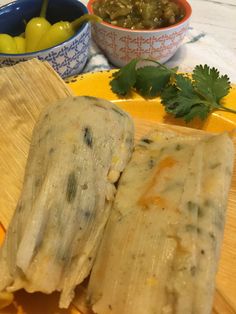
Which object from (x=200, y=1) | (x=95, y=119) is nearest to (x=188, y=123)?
(x=95, y=119)

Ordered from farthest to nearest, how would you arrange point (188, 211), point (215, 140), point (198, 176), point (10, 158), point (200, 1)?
point (200, 1), point (10, 158), point (215, 140), point (198, 176), point (188, 211)

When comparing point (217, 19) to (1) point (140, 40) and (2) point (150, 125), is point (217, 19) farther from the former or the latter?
(2) point (150, 125)

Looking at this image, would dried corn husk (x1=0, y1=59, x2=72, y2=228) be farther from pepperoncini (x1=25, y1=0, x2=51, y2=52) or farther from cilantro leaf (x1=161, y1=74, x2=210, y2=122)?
cilantro leaf (x1=161, y1=74, x2=210, y2=122)

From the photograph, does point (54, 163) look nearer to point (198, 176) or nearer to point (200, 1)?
point (198, 176)

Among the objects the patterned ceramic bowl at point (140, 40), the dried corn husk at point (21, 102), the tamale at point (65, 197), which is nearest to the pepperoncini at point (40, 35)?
the patterned ceramic bowl at point (140, 40)

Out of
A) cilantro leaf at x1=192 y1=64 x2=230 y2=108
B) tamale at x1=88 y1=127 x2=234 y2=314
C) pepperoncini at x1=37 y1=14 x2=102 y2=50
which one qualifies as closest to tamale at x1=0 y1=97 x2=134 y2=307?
tamale at x1=88 y1=127 x2=234 y2=314

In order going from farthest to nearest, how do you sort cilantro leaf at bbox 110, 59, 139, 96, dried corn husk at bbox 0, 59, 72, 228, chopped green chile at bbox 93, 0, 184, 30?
chopped green chile at bbox 93, 0, 184, 30, cilantro leaf at bbox 110, 59, 139, 96, dried corn husk at bbox 0, 59, 72, 228
